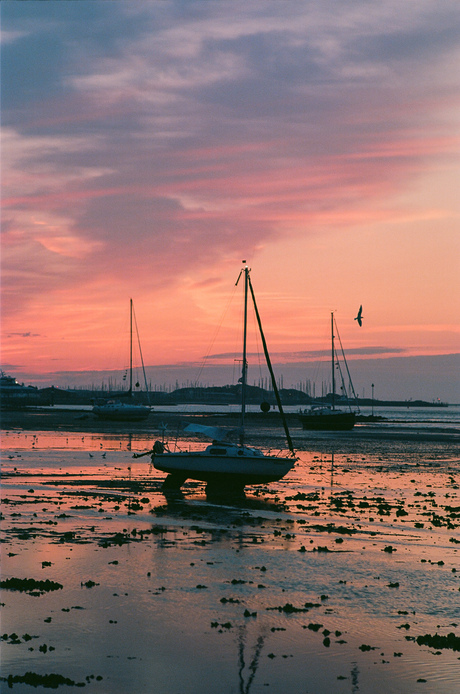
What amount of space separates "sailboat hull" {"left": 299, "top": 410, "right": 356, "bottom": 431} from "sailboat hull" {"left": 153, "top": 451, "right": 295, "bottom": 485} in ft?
218

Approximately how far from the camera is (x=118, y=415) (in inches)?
4419

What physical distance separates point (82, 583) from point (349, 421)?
8770cm

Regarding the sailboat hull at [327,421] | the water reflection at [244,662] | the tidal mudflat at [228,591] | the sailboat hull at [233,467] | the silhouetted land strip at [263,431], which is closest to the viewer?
the water reflection at [244,662]

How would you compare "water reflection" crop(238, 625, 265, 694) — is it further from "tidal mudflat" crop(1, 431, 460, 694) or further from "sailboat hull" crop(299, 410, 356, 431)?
"sailboat hull" crop(299, 410, 356, 431)

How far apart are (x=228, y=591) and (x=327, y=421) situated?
85391mm

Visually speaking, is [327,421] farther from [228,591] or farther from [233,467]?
[228,591]

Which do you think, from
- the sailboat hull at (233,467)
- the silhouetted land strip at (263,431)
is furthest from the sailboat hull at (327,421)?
the sailboat hull at (233,467)

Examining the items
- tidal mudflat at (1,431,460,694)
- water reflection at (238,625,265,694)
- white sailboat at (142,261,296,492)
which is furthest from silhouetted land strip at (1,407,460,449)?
water reflection at (238,625,265,694)

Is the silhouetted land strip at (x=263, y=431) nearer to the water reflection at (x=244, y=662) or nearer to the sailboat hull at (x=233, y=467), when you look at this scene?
the sailboat hull at (x=233, y=467)

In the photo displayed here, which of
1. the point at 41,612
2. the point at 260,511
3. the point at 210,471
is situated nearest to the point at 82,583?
the point at 41,612

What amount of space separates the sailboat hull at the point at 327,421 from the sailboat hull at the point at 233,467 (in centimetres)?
6651

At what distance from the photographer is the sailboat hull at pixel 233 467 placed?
1380 inches

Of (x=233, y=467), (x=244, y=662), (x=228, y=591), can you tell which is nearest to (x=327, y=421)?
(x=233, y=467)

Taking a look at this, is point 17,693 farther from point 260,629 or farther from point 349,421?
point 349,421
